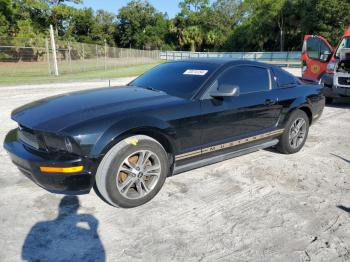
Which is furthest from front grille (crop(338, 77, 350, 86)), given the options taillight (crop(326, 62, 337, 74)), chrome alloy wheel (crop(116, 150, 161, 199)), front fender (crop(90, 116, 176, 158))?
chrome alloy wheel (crop(116, 150, 161, 199))

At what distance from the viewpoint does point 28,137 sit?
3.50m

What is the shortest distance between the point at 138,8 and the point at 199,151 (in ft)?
287

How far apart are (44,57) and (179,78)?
1876 cm

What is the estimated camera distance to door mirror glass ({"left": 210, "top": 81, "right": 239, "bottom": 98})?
3.96 metres

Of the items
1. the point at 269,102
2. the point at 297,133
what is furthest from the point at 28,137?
the point at 297,133

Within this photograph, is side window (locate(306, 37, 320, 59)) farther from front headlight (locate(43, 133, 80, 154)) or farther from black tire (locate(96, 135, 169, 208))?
front headlight (locate(43, 133, 80, 154))

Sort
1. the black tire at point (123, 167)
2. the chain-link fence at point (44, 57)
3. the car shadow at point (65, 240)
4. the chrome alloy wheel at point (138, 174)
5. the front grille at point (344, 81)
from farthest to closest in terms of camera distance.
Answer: the chain-link fence at point (44, 57), the front grille at point (344, 81), the chrome alloy wheel at point (138, 174), the black tire at point (123, 167), the car shadow at point (65, 240)

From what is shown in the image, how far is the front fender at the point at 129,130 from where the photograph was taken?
3219 mm

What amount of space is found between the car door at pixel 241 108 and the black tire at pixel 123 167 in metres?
0.69

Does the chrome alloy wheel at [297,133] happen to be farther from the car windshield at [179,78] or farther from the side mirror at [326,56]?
the side mirror at [326,56]

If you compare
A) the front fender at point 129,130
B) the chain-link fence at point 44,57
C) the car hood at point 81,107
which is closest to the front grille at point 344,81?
the car hood at point 81,107

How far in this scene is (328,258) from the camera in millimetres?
2809

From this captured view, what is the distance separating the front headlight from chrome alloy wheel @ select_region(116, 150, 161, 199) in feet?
1.65

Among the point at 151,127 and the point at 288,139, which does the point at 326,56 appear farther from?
the point at 151,127
